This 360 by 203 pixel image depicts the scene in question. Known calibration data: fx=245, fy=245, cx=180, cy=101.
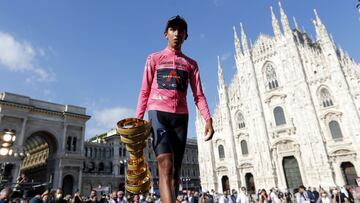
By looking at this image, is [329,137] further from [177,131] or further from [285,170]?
[177,131]

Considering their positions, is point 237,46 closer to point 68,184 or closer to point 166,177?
point 68,184

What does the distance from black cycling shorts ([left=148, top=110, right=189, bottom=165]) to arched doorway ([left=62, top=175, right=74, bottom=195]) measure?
3236 centimetres

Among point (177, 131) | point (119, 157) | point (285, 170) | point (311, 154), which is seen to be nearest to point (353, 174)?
point (311, 154)

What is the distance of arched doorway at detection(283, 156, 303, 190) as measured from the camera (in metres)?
27.5

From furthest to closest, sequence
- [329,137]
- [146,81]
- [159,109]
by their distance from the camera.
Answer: [329,137] < [146,81] < [159,109]

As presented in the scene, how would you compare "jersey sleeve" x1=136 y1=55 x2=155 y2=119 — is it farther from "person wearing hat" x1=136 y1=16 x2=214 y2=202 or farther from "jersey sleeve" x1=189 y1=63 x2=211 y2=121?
"jersey sleeve" x1=189 y1=63 x2=211 y2=121

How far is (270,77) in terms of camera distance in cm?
3266

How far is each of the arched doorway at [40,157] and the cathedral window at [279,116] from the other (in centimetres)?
2756

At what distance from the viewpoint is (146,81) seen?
8.45 feet

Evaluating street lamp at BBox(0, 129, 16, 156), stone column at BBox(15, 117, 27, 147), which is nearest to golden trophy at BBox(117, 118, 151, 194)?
street lamp at BBox(0, 129, 16, 156)

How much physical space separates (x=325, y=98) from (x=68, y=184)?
31.7m

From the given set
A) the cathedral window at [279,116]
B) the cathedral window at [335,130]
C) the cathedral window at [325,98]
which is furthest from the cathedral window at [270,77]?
the cathedral window at [335,130]

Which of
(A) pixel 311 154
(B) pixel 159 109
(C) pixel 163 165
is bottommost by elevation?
(C) pixel 163 165

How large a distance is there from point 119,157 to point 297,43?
34.8 metres
